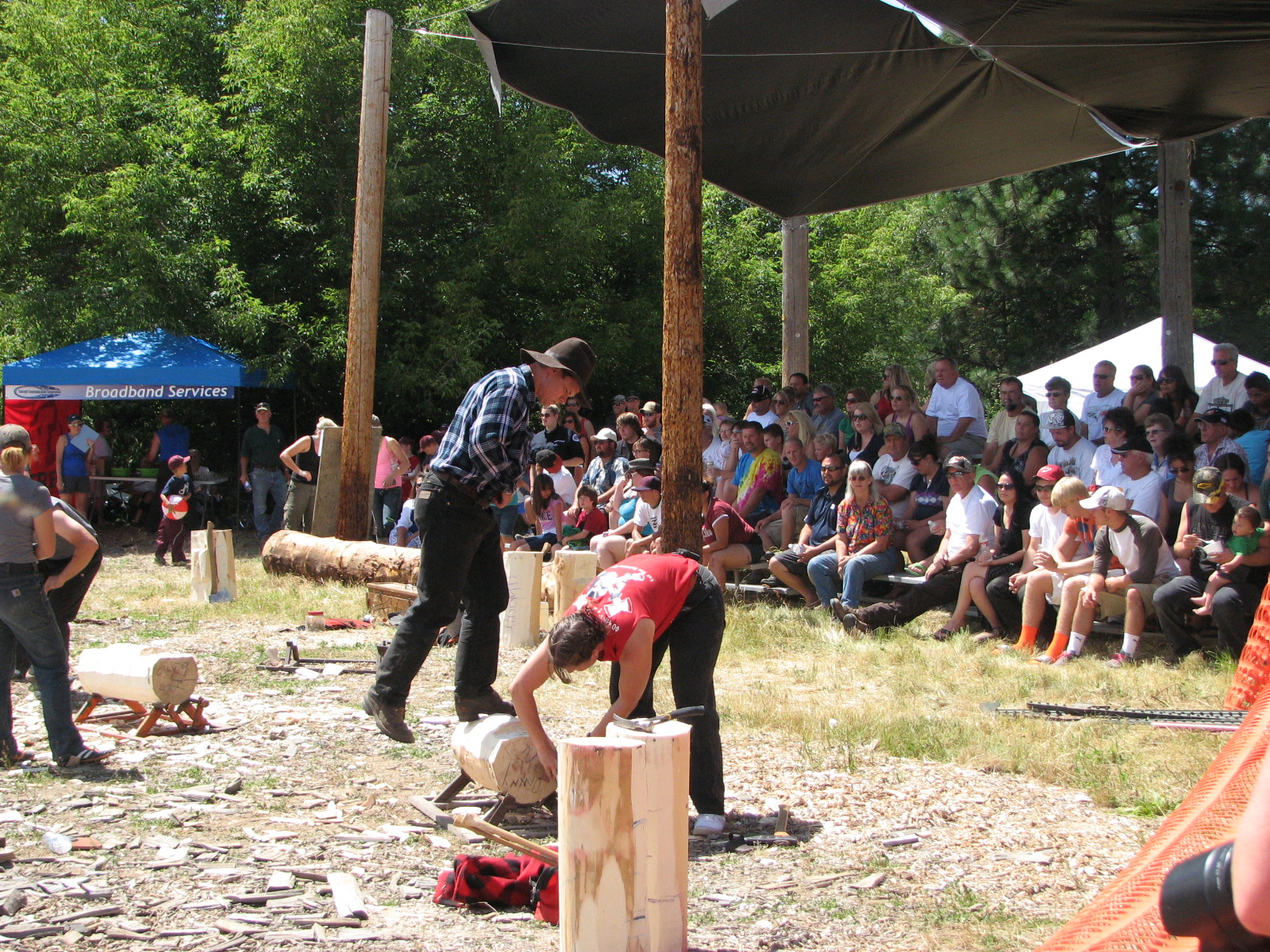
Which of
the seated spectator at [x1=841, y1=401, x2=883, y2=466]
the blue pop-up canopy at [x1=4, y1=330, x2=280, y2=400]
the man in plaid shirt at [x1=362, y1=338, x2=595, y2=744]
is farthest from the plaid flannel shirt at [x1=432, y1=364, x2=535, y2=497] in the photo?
the blue pop-up canopy at [x1=4, y1=330, x2=280, y2=400]

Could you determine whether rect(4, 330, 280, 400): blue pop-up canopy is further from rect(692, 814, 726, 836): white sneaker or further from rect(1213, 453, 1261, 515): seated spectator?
rect(692, 814, 726, 836): white sneaker

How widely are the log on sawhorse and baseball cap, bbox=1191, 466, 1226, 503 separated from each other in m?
6.35

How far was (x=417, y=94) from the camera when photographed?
59.6ft

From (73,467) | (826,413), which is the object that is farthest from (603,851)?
(73,467)

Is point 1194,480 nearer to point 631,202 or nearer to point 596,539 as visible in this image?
point 596,539

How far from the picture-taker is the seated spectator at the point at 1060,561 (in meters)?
8.16

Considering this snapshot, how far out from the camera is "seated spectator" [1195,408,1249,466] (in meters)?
8.28

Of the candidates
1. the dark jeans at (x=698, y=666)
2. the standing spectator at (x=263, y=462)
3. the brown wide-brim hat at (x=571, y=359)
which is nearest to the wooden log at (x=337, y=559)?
the standing spectator at (x=263, y=462)

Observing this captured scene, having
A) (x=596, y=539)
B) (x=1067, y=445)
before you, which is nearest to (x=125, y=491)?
(x=596, y=539)

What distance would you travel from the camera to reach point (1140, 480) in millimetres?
8320

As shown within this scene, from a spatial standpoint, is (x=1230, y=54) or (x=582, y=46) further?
(x=582, y=46)

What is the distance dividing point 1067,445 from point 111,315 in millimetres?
13957

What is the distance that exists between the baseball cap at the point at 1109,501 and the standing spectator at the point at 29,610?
641 cm

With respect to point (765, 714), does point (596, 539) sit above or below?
above
